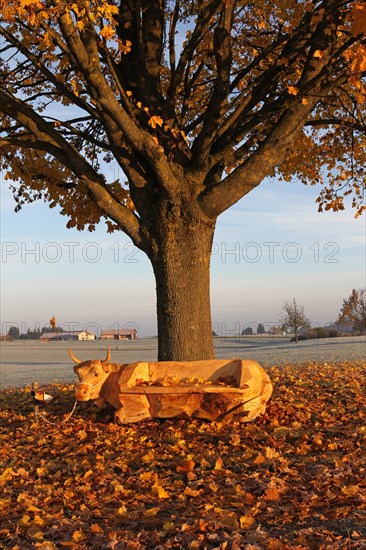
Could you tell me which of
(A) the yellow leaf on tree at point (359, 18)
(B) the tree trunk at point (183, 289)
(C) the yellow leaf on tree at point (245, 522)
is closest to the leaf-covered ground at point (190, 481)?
(C) the yellow leaf on tree at point (245, 522)

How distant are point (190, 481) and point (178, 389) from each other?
2.02 metres

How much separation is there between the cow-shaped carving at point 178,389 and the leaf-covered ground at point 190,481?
203 millimetres

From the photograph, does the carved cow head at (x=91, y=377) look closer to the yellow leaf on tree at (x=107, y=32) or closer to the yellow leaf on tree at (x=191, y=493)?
Answer: the yellow leaf on tree at (x=191, y=493)

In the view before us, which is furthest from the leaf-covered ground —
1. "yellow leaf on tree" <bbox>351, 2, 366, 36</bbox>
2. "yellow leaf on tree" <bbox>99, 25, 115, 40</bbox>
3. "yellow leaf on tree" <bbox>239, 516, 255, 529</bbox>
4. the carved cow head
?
"yellow leaf on tree" <bbox>99, 25, 115, 40</bbox>

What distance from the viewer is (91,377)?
27.5ft

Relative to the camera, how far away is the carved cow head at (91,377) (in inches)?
324

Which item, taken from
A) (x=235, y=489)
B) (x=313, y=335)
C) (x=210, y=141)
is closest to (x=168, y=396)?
(x=235, y=489)

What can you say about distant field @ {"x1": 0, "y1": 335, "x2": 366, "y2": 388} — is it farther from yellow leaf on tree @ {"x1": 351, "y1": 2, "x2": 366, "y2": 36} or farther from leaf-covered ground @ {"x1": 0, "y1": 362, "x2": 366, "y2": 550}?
yellow leaf on tree @ {"x1": 351, "y1": 2, "x2": 366, "y2": 36}

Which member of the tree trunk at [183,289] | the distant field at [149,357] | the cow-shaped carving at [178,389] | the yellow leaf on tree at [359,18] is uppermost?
Result: the yellow leaf on tree at [359,18]

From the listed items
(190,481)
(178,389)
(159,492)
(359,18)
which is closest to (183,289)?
(178,389)

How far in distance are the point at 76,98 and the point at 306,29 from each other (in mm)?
3880

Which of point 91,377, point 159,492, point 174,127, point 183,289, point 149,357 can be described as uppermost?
point 174,127

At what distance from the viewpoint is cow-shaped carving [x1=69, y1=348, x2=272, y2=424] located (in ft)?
25.8

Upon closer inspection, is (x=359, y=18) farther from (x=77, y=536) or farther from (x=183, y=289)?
(x=77, y=536)
